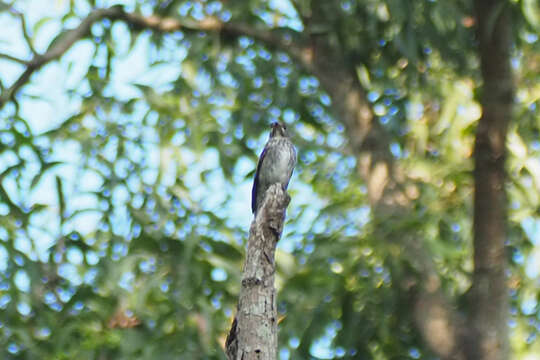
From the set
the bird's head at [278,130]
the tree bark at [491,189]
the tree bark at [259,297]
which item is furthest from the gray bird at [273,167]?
the tree bark at [491,189]

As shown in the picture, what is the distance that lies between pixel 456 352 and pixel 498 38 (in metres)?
1.54

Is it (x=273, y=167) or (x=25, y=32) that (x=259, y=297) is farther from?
(x=25, y=32)

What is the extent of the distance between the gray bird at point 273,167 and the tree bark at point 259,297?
706 mm

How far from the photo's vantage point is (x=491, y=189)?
4602 mm

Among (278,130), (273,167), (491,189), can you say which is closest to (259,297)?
(273,167)

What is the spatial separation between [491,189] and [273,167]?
1297mm

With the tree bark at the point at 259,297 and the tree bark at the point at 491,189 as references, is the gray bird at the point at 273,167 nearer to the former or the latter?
the tree bark at the point at 259,297

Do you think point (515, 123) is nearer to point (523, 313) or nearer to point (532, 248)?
point (532, 248)

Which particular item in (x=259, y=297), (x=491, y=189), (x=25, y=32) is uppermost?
(x=25, y=32)

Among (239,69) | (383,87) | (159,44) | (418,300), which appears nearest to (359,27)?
(383,87)

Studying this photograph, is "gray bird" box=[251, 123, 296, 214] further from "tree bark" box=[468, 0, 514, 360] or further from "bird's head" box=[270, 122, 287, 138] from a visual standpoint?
"tree bark" box=[468, 0, 514, 360]

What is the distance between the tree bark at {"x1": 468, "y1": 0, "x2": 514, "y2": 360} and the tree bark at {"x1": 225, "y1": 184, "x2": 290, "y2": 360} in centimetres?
181

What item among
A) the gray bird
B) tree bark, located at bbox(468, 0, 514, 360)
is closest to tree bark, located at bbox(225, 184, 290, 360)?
the gray bird

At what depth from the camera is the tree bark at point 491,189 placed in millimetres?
4445
